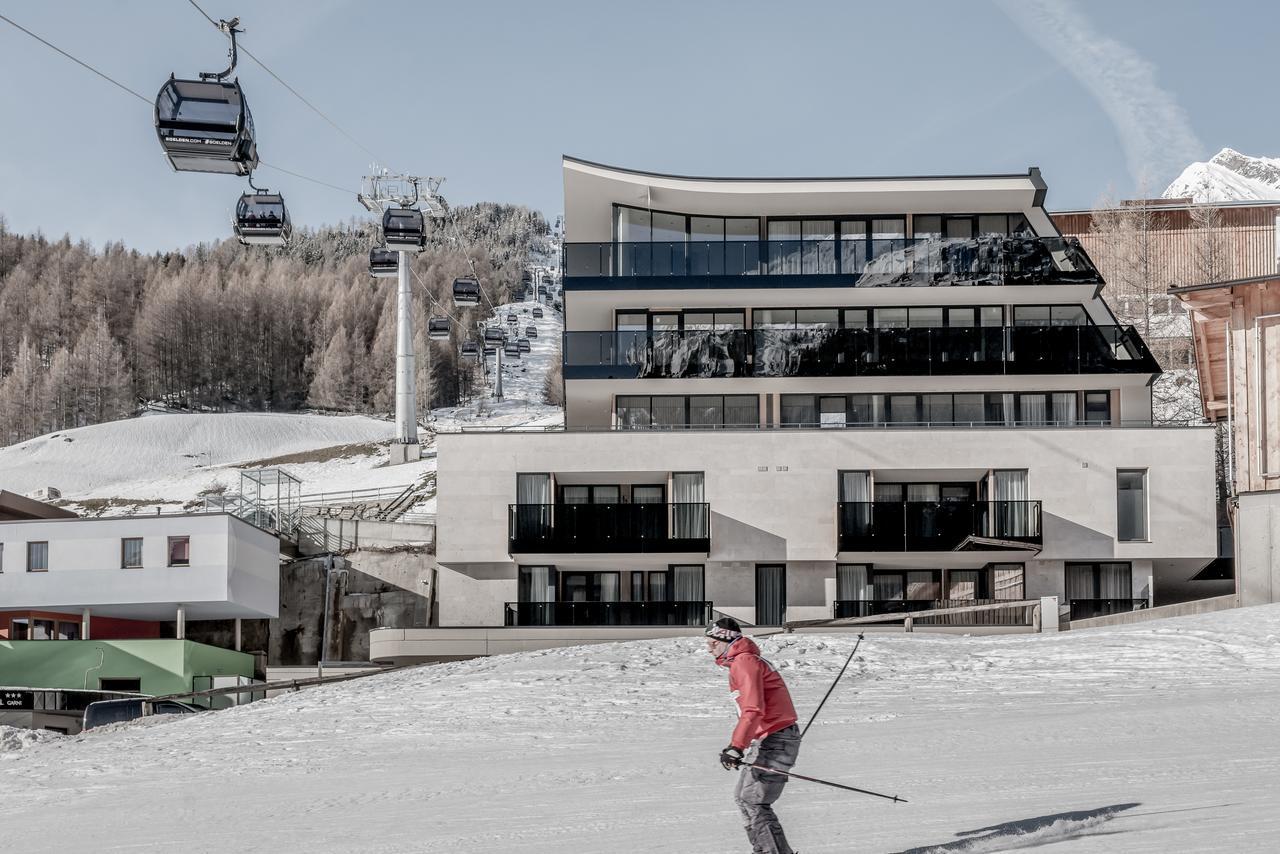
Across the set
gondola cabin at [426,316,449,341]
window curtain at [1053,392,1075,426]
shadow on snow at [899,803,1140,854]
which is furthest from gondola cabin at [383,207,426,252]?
shadow on snow at [899,803,1140,854]

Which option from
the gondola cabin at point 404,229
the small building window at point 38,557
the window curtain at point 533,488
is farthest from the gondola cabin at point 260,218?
the small building window at point 38,557

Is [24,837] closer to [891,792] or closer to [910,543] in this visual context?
[891,792]

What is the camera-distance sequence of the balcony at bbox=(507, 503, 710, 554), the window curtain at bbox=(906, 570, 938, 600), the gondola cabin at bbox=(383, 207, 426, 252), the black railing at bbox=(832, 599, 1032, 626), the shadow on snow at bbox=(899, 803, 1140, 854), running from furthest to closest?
1. the gondola cabin at bbox=(383, 207, 426, 252)
2. the window curtain at bbox=(906, 570, 938, 600)
3. the balcony at bbox=(507, 503, 710, 554)
4. the black railing at bbox=(832, 599, 1032, 626)
5. the shadow on snow at bbox=(899, 803, 1140, 854)

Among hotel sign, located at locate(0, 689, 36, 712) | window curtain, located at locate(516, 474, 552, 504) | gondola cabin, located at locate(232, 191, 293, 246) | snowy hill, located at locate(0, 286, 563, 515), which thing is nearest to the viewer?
hotel sign, located at locate(0, 689, 36, 712)

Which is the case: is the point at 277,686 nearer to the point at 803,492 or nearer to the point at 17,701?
the point at 17,701

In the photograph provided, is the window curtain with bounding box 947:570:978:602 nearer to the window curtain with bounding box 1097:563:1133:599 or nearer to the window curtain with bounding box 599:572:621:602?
the window curtain with bounding box 1097:563:1133:599

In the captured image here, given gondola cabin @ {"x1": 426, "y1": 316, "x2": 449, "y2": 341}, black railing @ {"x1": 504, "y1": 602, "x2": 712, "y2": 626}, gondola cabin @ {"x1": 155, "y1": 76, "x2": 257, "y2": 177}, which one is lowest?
black railing @ {"x1": 504, "y1": 602, "x2": 712, "y2": 626}

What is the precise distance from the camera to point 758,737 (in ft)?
32.7

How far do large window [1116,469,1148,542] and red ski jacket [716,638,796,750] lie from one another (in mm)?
30232

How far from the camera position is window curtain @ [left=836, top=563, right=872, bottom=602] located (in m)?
38.8

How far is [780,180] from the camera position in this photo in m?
41.7

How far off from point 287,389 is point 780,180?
116184mm

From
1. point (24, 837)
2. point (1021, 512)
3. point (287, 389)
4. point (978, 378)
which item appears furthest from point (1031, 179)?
point (287, 389)

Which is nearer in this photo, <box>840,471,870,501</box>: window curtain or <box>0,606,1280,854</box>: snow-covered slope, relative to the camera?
<box>0,606,1280,854</box>: snow-covered slope
